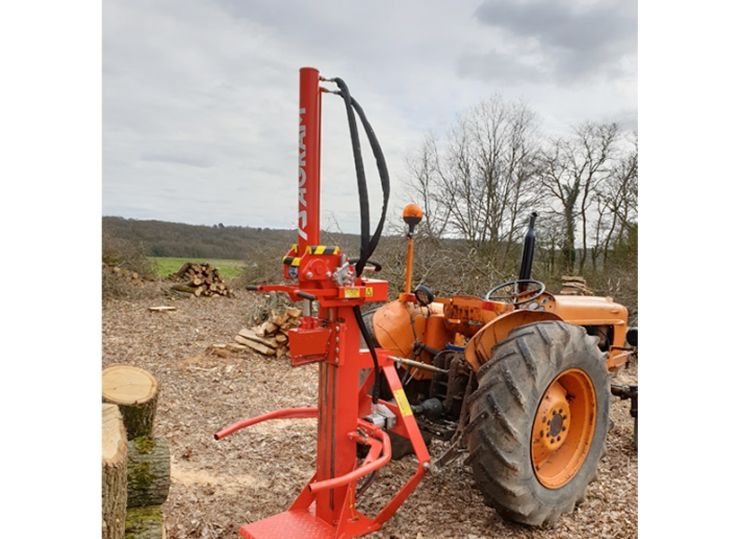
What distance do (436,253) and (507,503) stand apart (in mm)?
7495

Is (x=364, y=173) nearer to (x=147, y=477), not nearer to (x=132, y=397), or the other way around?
(x=132, y=397)

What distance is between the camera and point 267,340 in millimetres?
7883

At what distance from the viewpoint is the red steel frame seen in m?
2.62

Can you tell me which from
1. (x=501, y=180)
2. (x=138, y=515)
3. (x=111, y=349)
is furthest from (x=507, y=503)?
(x=501, y=180)

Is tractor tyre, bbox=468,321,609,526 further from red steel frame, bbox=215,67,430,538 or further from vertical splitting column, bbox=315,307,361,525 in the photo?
vertical splitting column, bbox=315,307,361,525

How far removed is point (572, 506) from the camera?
3.23 metres

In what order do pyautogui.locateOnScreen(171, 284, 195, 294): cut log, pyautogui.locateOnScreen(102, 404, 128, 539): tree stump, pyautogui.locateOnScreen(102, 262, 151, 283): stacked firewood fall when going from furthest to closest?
pyautogui.locateOnScreen(171, 284, 195, 294): cut log → pyautogui.locateOnScreen(102, 262, 151, 283): stacked firewood → pyautogui.locateOnScreen(102, 404, 128, 539): tree stump

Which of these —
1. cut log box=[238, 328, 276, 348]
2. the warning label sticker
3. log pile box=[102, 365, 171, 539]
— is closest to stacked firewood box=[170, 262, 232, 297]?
cut log box=[238, 328, 276, 348]

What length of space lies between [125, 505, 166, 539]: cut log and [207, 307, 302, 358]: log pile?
475 centimetres

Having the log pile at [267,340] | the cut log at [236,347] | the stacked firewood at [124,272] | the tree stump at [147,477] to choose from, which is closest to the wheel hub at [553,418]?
the tree stump at [147,477]

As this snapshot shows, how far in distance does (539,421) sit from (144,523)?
7.19ft

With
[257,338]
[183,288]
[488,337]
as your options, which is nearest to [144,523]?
[488,337]

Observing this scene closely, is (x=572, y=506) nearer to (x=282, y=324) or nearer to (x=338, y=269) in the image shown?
(x=338, y=269)

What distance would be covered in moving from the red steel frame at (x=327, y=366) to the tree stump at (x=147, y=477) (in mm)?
414
